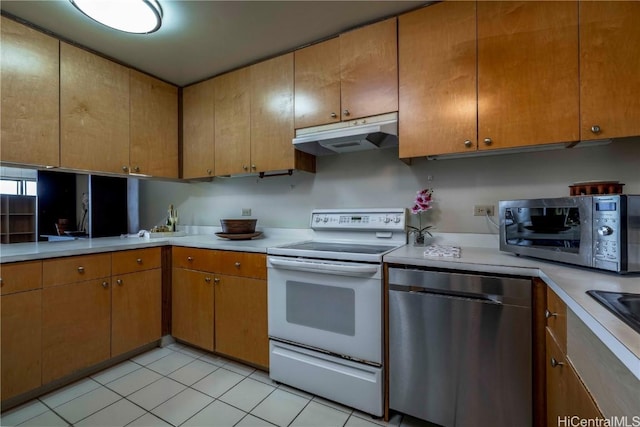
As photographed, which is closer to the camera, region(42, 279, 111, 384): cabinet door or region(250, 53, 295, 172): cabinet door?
region(42, 279, 111, 384): cabinet door

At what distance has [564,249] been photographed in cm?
122

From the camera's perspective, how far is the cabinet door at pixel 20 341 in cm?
155

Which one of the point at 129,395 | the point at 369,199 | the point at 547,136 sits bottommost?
the point at 129,395

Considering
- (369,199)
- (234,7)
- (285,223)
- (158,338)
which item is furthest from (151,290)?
(234,7)

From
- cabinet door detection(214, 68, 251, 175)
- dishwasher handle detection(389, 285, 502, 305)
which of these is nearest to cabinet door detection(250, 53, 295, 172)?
cabinet door detection(214, 68, 251, 175)

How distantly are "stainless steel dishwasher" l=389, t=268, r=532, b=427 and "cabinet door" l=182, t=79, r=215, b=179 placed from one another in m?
1.99

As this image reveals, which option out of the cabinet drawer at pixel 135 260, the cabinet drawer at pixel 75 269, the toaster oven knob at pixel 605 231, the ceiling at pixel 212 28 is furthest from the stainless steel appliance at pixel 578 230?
the cabinet drawer at pixel 75 269

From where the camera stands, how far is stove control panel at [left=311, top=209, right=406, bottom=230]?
6.46 feet

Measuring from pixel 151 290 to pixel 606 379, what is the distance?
2.60 m

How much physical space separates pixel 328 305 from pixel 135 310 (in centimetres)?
157

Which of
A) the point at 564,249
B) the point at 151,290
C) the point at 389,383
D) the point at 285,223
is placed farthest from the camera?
the point at 285,223

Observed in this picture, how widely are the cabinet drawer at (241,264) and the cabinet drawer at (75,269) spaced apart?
30.3 inches

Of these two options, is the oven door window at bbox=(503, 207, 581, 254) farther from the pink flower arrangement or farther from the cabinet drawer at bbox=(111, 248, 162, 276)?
the cabinet drawer at bbox=(111, 248, 162, 276)

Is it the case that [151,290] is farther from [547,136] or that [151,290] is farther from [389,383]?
[547,136]
